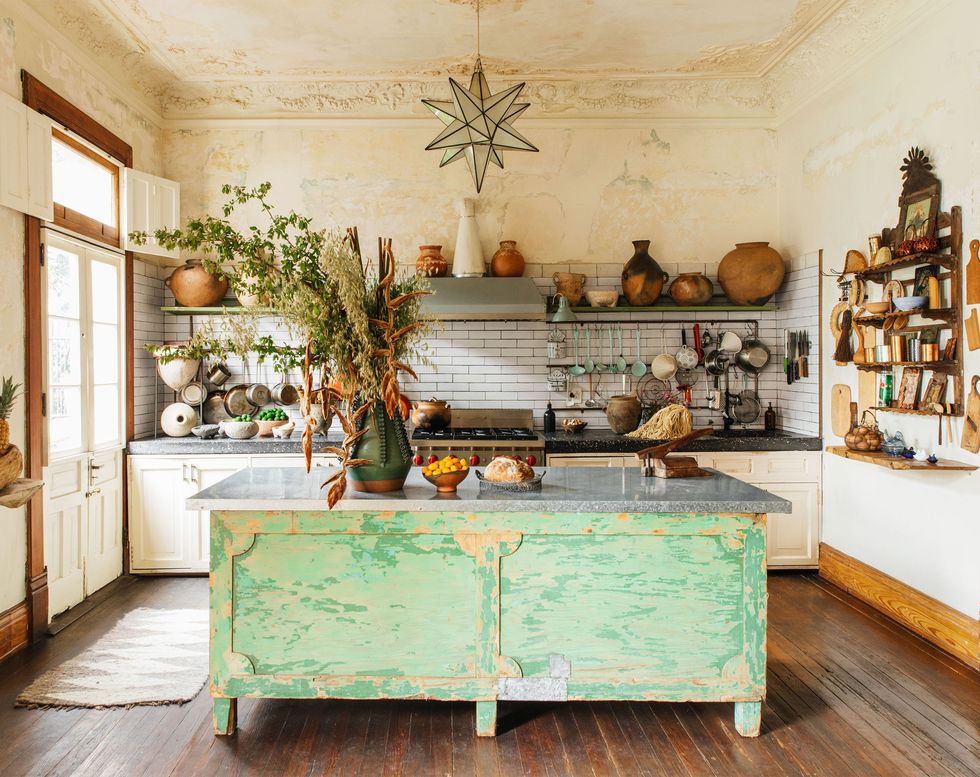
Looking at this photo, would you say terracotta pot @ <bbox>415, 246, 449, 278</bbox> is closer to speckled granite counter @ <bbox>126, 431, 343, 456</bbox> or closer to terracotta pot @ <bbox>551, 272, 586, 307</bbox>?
terracotta pot @ <bbox>551, 272, 586, 307</bbox>

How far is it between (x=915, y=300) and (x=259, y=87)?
490cm

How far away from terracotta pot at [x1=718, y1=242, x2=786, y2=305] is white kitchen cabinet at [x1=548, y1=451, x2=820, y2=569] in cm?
127

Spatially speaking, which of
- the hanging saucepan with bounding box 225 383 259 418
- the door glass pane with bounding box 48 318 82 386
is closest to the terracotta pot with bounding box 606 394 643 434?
the hanging saucepan with bounding box 225 383 259 418

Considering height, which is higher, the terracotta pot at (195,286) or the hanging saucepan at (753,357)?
the terracotta pot at (195,286)

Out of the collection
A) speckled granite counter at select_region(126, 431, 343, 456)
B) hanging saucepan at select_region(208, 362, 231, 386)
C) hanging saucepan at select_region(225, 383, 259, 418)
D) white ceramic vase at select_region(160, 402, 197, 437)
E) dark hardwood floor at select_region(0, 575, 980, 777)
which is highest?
hanging saucepan at select_region(208, 362, 231, 386)

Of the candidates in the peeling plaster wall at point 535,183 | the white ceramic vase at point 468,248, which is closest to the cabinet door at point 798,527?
the peeling plaster wall at point 535,183

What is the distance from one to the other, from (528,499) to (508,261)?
3162mm

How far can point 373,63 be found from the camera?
527cm

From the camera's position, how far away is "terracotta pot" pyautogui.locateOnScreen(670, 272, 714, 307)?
555cm

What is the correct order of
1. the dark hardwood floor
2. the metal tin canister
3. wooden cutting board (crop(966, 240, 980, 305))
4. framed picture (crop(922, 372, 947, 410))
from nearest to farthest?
the dark hardwood floor, wooden cutting board (crop(966, 240, 980, 305)), framed picture (crop(922, 372, 947, 410)), the metal tin canister

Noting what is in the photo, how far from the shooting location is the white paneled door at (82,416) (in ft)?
14.0

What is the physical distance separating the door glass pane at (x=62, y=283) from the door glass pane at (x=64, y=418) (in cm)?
49

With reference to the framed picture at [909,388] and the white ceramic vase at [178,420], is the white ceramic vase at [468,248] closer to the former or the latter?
the white ceramic vase at [178,420]

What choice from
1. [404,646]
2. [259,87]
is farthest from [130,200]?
[404,646]
